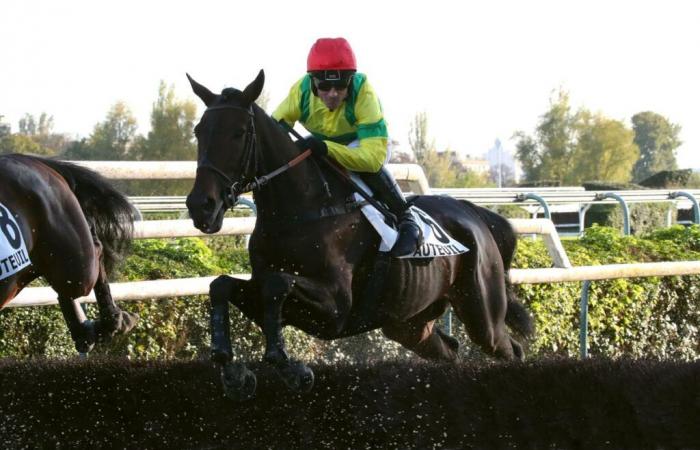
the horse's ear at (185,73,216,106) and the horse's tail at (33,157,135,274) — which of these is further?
the horse's tail at (33,157,135,274)

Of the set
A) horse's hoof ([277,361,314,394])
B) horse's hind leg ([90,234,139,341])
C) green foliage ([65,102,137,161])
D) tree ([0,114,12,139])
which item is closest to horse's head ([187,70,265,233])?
horse's hoof ([277,361,314,394])

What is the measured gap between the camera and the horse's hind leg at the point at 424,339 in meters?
6.26

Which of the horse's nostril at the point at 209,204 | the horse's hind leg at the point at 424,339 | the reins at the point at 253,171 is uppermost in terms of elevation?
the reins at the point at 253,171

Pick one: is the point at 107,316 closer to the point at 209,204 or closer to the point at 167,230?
the point at 167,230

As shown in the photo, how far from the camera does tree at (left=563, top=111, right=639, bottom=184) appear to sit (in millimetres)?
53594

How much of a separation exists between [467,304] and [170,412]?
2.12 meters

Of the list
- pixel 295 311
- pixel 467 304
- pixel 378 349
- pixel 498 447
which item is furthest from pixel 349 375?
pixel 378 349

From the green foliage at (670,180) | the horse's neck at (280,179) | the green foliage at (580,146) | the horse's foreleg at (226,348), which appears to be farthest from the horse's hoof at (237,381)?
the green foliage at (580,146)

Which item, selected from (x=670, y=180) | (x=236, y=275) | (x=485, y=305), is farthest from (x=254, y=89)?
(x=670, y=180)

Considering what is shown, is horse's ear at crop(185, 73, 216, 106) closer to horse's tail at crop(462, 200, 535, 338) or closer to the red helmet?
the red helmet

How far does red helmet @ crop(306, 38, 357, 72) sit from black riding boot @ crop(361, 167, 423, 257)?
0.61 meters

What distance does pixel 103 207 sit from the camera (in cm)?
586

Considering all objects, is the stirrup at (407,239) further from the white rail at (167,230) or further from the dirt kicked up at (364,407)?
the white rail at (167,230)

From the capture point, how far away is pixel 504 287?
6.54 metres
